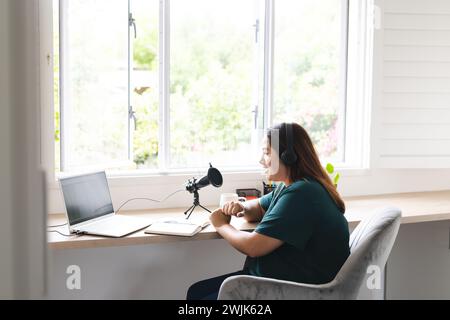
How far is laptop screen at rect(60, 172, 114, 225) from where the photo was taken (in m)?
1.99

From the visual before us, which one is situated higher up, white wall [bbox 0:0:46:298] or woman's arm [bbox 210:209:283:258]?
white wall [bbox 0:0:46:298]

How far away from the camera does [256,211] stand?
7.04 ft

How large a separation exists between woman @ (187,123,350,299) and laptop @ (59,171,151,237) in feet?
1.57

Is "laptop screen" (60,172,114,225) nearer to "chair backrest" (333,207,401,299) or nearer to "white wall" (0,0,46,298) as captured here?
"chair backrest" (333,207,401,299)

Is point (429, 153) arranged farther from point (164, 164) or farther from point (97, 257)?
point (97, 257)

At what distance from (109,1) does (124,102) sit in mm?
517

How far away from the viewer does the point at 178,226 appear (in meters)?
2.03

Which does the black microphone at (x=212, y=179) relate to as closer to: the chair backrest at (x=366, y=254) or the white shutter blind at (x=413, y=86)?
the chair backrest at (x=366, y=254)

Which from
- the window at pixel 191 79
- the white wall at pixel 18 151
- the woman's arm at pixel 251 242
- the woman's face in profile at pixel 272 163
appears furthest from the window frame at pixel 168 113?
the white wall at pixel 18 151

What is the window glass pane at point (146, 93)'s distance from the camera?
2.64 m

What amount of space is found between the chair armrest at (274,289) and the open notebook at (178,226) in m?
0.35

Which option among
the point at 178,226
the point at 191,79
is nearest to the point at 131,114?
the point at 191,79

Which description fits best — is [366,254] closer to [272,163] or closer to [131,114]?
[272,163]

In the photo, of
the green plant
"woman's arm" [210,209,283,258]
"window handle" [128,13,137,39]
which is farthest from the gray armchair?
"window handle" [128,13,137,39]
